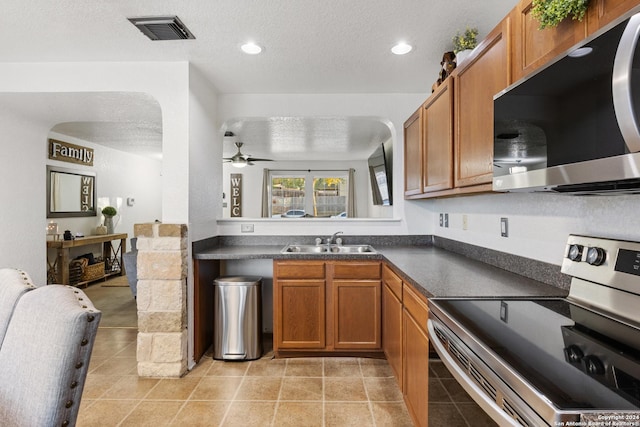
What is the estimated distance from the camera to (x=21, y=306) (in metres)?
0.96

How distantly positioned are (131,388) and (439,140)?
278cm

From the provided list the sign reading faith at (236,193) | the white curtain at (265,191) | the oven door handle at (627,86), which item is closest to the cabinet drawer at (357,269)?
the oven door handle at (627,86)

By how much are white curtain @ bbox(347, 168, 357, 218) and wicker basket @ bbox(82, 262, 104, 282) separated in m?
5.00

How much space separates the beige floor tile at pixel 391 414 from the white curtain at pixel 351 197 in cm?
600

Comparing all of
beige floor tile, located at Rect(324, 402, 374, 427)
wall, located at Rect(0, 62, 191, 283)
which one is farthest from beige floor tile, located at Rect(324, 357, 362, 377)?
wall, located at Rect(0, 62, 191, 283)

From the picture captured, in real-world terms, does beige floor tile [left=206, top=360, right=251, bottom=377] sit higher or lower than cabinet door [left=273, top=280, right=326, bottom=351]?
lower

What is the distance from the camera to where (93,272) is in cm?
541

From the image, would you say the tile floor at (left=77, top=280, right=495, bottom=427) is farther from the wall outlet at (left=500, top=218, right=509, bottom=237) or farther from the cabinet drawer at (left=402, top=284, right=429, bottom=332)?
the wall outlet at (left=500, top=218, right=509, bottom=237)

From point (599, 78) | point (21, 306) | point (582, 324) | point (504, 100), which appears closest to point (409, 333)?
point (582, 324)

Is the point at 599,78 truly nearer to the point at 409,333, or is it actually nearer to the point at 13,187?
the point at 409,333

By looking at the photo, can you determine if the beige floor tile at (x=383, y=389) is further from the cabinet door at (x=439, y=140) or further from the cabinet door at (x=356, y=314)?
the cabinet door at (x=439, y=140)

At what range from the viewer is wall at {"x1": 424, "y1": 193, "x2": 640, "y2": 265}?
131cm

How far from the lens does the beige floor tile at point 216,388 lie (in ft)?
7.66

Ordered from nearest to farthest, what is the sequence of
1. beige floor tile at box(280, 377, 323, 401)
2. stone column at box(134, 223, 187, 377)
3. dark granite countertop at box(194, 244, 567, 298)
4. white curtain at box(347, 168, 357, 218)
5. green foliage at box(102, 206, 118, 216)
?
dark granite countertop at box(194, 244, 567, 298)
beige floor tile at box(280, 377, 323, 401)
stone column at box(134, 223, 187, 377)
green foliage at box(102, 206, 118, 216)
white curtain at box(347, 168, 357, 218)
